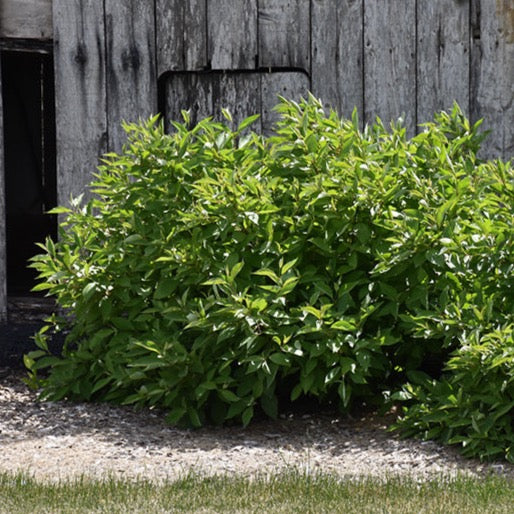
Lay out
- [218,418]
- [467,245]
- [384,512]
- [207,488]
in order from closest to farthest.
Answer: [384,512] → [207,488] → [467,245] → [218,418]

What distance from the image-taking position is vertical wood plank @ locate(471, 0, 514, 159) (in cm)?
725

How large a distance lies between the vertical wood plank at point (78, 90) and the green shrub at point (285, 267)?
1.29 meters

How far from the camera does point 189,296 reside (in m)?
5.76

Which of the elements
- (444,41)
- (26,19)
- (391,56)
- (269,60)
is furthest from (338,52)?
(26,19)

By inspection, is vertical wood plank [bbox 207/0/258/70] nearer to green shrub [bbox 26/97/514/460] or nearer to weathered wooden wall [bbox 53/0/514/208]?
weathered wooden wall [bbox 53/0/514/208]

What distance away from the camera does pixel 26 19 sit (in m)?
7.36

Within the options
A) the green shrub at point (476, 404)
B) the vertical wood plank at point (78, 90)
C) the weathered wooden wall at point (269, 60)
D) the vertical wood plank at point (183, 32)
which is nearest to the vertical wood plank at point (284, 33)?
the weathered wooden wall at point (269, 60)

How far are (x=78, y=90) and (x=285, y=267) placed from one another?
268 cm

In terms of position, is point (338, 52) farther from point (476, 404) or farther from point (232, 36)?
point (476, 404)

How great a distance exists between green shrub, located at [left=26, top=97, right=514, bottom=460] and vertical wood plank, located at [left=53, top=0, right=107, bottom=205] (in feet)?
4.24

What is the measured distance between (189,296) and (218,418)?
66 centimetres

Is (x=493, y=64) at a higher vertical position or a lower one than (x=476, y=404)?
higher

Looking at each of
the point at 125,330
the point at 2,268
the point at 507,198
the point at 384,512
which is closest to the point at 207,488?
the point at 384,512

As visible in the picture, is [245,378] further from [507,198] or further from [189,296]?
[507,198]
